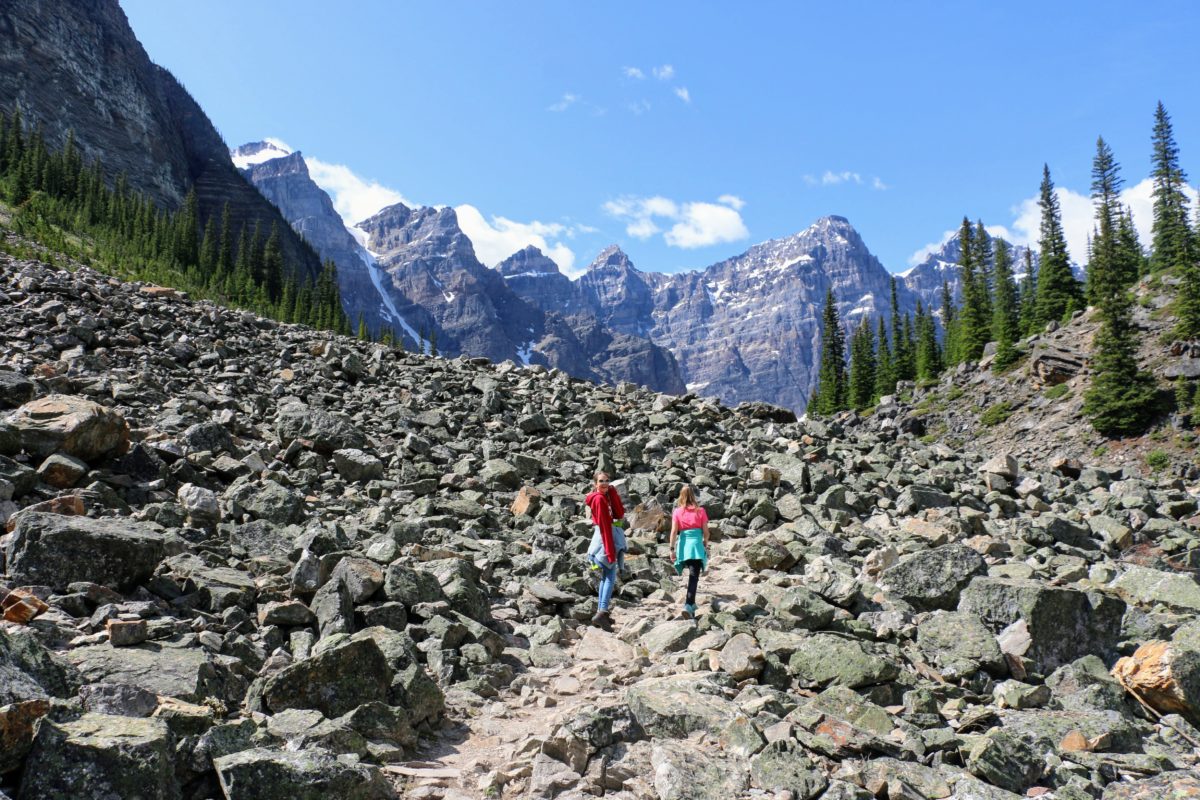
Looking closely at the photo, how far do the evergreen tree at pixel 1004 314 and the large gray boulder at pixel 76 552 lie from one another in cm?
8156

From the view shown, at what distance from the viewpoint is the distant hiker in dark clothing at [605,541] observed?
10852mm

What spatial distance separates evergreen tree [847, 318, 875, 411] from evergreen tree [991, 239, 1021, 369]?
631 inches

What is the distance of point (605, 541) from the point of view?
11070 millimetres

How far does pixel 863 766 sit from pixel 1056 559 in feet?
34.0

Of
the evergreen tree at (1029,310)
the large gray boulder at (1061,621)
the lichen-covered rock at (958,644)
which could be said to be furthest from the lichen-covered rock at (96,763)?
the evergreen tree at (1029,310)

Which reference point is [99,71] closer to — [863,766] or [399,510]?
[399,510]

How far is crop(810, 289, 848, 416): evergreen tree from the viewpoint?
330ft

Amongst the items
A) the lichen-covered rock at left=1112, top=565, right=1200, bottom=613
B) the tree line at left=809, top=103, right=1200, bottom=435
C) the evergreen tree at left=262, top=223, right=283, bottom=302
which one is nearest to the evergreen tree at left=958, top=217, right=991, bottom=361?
the tree line at left=809, top=103, right=1200, bottom=435

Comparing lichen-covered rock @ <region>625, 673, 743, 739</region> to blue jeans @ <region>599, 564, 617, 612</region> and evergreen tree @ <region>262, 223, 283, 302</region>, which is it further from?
evergreen tree @ <region>262, 223, 283, 302</region>

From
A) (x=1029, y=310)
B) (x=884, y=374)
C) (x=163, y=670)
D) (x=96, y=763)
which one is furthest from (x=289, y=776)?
(x=884, y=374)

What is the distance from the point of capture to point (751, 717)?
6.79m

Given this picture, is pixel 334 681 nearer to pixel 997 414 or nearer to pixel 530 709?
pixel 530 709

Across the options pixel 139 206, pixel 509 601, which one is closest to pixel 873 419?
pixel 509 601

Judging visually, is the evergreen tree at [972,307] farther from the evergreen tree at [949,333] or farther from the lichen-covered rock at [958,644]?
the lichen-covered rock at [958,644]
